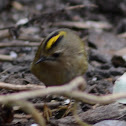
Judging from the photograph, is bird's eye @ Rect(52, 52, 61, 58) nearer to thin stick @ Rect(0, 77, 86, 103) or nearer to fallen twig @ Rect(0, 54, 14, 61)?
thin stick @ Rect(0, 77, 86, 103)

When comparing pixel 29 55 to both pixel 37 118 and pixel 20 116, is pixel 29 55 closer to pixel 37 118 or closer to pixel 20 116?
pixel 20 116

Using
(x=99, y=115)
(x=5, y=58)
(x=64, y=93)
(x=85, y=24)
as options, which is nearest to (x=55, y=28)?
(x=85, y=24)

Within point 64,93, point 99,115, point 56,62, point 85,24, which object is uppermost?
point 64,93

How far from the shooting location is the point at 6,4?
7.45 metres

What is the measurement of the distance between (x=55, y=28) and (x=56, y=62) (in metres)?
3.04

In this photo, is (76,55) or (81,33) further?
(81,33)

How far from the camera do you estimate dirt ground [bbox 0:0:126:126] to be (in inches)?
152

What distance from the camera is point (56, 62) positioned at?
373cm

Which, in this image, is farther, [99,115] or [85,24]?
[85,24]

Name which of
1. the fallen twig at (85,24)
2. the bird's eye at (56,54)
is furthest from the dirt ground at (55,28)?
the bird's eye at (56,54)

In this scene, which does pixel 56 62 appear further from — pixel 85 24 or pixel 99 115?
pixel 85 24

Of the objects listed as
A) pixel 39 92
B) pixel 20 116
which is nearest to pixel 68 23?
pixel 20 116

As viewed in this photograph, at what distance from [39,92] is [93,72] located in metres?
2.65

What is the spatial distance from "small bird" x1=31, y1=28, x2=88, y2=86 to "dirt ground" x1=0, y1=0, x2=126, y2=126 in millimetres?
354
